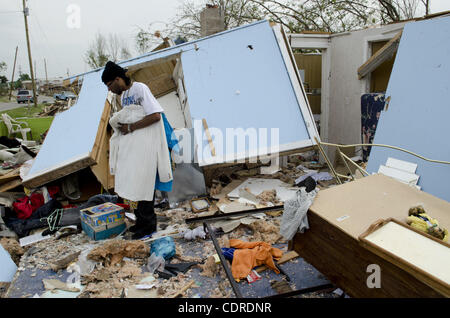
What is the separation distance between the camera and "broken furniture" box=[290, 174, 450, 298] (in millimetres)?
1507

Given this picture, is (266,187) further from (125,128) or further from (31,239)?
(31,239)

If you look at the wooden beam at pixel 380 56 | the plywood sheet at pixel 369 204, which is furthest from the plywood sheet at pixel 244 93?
the plywood sheet at pixel 369 204

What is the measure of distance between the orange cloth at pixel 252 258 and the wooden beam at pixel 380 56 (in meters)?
3.73

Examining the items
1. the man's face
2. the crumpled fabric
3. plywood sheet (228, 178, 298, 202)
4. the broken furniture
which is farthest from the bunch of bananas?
the man's face

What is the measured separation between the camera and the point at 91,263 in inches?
114

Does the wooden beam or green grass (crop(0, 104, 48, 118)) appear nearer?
the wooden beam

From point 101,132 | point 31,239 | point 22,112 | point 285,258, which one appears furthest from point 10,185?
point 22,112

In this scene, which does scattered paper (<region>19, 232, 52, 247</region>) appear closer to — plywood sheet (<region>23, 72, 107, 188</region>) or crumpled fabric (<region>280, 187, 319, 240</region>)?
plywood sheet (<region>23, 72, 107, 188</region>)

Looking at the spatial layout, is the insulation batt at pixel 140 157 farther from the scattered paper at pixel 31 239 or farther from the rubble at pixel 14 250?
the rubble at pixel 14 250

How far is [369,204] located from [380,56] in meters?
3.93

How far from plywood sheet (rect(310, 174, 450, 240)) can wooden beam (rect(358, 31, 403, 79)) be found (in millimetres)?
3375

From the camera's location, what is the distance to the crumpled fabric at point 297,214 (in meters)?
1.97

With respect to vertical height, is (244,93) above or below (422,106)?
above

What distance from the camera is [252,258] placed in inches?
107
